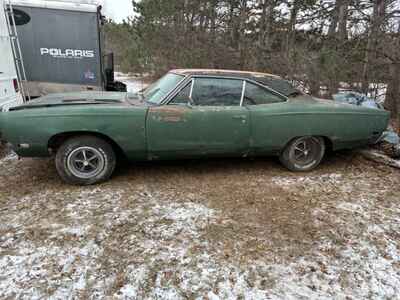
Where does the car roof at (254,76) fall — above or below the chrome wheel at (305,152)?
above

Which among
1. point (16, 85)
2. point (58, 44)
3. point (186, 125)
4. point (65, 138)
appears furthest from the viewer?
point (58, 44)

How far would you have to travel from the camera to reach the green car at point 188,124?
3277mm

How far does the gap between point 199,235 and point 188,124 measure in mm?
1415

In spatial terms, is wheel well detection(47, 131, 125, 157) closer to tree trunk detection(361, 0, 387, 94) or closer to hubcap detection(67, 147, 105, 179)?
hubcap detection(67, 147, 105, 179)

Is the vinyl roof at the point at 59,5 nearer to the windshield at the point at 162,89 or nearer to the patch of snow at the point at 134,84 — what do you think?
the windshield at the point at 162,89

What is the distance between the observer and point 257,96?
3.84 metres

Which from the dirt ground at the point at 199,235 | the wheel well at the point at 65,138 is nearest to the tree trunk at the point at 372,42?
the dirt ground at the point at 199,235

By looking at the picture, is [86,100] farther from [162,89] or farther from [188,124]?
[188,124]

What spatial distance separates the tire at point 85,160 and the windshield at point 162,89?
816mm

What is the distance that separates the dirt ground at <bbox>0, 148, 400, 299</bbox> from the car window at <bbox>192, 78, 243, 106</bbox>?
1.00 meters

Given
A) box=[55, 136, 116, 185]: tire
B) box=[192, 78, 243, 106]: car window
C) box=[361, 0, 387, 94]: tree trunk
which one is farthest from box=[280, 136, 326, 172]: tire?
box=[361, 0, 387, 94]: tree trunk

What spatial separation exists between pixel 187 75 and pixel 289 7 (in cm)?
1066

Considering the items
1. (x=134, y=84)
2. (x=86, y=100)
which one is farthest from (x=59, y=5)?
(x=134, y=84)

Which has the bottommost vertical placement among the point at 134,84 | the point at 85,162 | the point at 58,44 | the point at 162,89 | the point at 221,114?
the point at 134,84
